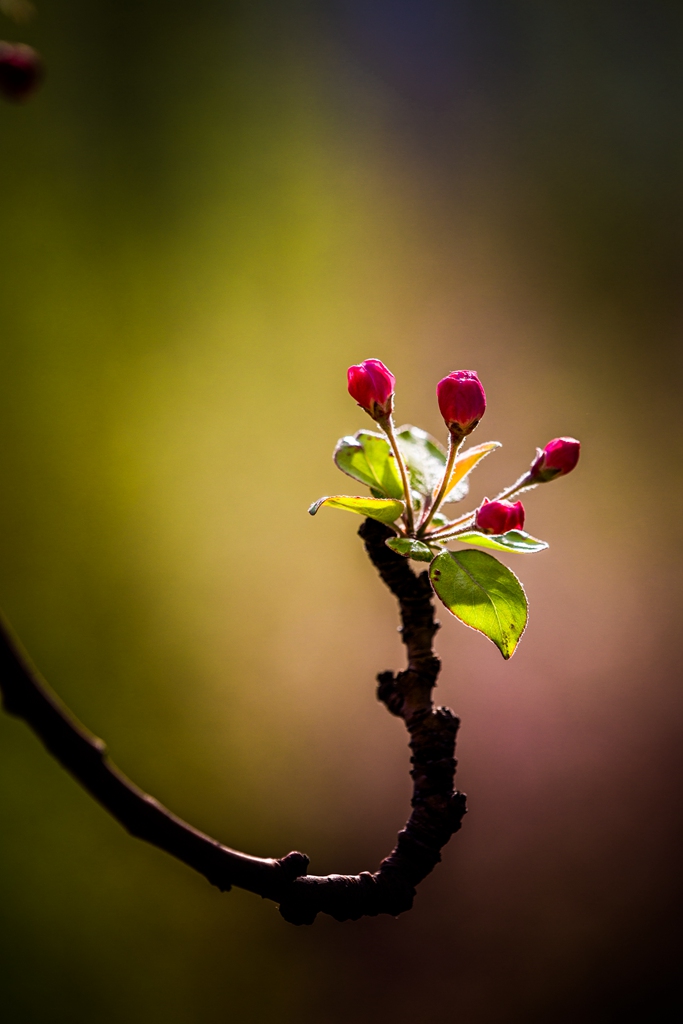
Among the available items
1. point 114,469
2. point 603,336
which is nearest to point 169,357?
point 114,469

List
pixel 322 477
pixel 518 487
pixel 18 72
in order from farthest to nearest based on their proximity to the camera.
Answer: pixel 322 477
pixel 518 487
pixel 18 72

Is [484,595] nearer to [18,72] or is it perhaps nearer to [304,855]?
[304,855]

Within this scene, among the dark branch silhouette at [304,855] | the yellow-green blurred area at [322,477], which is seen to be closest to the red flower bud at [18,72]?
the dark branch silhouette at [304,855]

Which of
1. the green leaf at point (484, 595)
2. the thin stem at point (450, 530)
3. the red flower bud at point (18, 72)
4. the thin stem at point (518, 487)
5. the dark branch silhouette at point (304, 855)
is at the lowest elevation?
the dark branch silhouette at point (304, 855)

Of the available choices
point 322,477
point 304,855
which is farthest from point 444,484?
point 322,477

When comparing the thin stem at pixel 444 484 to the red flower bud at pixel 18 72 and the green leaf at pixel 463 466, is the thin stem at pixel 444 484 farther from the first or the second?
the red flower bud at pixel 18 72

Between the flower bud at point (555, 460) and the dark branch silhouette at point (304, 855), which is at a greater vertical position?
the flower bud at point (555, 460)

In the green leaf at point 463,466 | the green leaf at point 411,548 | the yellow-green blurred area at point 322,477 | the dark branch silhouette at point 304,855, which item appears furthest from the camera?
the yellow-green blurred area at point 322,477

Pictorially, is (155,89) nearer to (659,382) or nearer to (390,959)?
→ (659,382)
